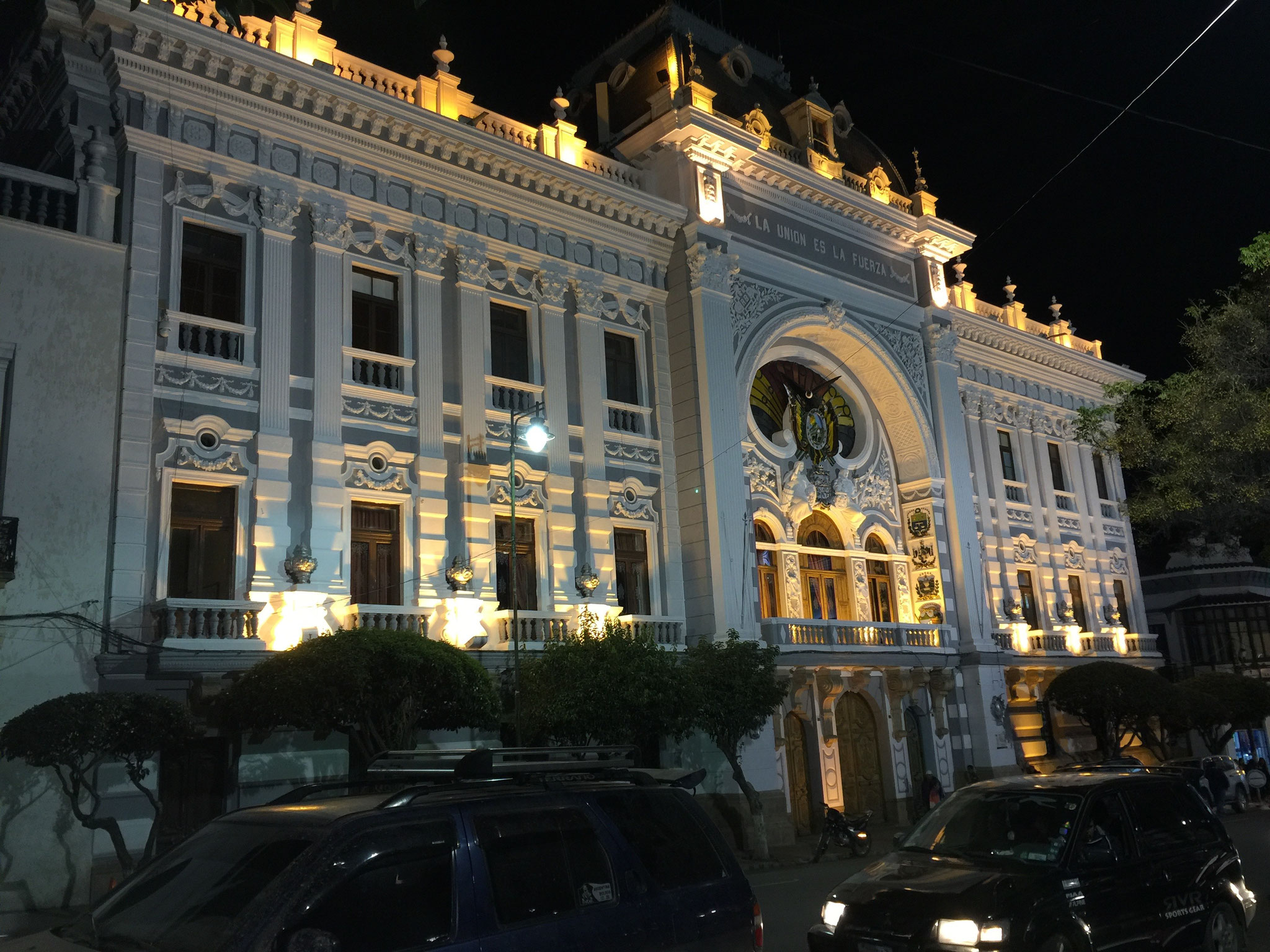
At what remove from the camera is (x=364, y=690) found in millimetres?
14352

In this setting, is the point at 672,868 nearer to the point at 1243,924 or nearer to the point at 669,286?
the point at 1243,924

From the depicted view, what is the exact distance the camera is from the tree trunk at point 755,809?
67.8 ft

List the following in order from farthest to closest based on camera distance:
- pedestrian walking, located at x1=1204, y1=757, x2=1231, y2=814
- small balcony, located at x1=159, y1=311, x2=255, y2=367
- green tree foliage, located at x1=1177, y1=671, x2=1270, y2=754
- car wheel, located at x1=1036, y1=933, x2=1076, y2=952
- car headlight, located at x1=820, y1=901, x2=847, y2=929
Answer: green tree foliage, located at x1=1177, y1=671, x2=1270, y2=754 < pedestrian walking, located at x1=1204, y1=757, x2=1231, y2=814 < small balcony, located at x1=159, y1=311, x2=255, y2=367 < car headlight, located at x1=820, y1=901, x2=847, y2=929 < car wheel, located at x1=1036, y1=933, x2=1076, y2=952

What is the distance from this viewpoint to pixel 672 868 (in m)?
5.82

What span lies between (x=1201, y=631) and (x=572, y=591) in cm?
3529

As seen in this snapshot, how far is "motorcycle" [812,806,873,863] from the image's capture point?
67.5 feet

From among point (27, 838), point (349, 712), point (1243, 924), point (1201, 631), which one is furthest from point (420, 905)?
point (1201, 631)

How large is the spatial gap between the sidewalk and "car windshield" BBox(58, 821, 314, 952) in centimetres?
1474

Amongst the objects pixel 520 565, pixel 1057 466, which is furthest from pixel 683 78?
pixel 1057 466

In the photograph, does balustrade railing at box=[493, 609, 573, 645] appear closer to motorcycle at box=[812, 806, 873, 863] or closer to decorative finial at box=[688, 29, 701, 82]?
motorcycle at box=[812, 806, 873, 863]

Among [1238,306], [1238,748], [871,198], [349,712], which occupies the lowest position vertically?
[1238,748]

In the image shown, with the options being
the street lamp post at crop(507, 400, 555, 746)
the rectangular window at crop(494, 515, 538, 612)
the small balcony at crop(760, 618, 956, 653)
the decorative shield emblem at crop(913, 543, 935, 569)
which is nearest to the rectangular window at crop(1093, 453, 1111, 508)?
the decorative shield emblem at crop(913, 543, 935, 569)

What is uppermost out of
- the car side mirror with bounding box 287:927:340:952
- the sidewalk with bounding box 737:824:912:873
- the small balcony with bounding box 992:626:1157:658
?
the small balcony with bounding box 992:626:1157:658

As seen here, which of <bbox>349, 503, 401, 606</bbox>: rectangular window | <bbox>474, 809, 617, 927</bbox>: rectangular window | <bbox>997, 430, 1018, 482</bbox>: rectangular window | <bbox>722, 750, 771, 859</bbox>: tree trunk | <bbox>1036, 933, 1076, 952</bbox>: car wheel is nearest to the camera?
<bbox>474, 809, 617, 927</bbox>: rectangular window
